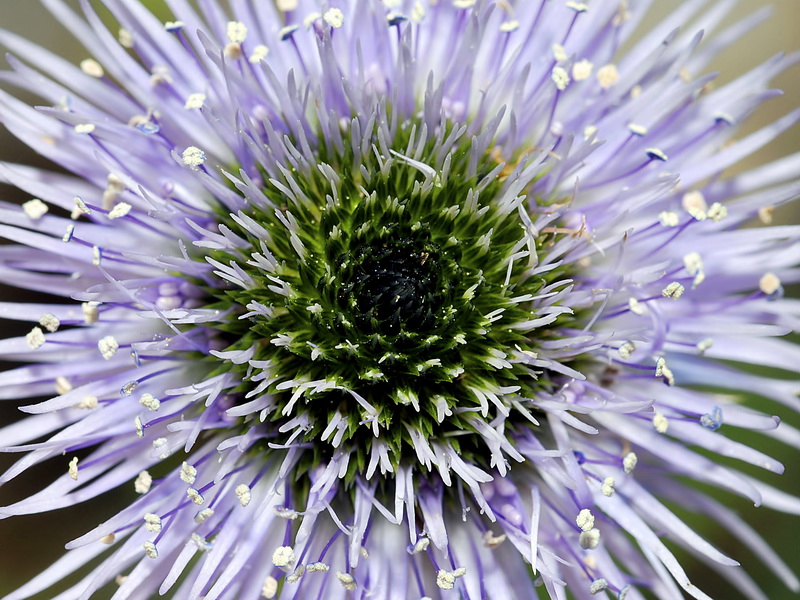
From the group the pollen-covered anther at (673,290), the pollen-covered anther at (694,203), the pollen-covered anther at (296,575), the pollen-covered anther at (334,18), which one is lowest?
the pollen-covered anther at (296,575)

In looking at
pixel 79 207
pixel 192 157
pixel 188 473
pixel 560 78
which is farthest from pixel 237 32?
pixel 188 473

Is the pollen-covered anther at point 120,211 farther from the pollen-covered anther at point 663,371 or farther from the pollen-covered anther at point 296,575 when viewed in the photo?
the pollen-covered anther at point 663,371

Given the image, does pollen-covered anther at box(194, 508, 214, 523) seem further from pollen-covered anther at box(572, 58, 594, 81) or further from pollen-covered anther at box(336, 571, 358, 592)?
pollen-covered anther at box(572, 58, 594, 81)

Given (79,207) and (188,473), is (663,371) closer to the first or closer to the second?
(188,473)

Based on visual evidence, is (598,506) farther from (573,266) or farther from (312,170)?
(312,170)

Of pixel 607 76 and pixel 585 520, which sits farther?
pixel 607 76

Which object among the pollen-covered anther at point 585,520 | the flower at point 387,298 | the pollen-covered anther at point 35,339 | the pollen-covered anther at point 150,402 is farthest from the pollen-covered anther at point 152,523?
the pollen-covered anther at point 585,520

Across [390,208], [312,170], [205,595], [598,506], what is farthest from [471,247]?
[205,595]

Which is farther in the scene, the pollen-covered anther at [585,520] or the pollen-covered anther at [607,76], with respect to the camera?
the pollen-covered anther at [607,76]
